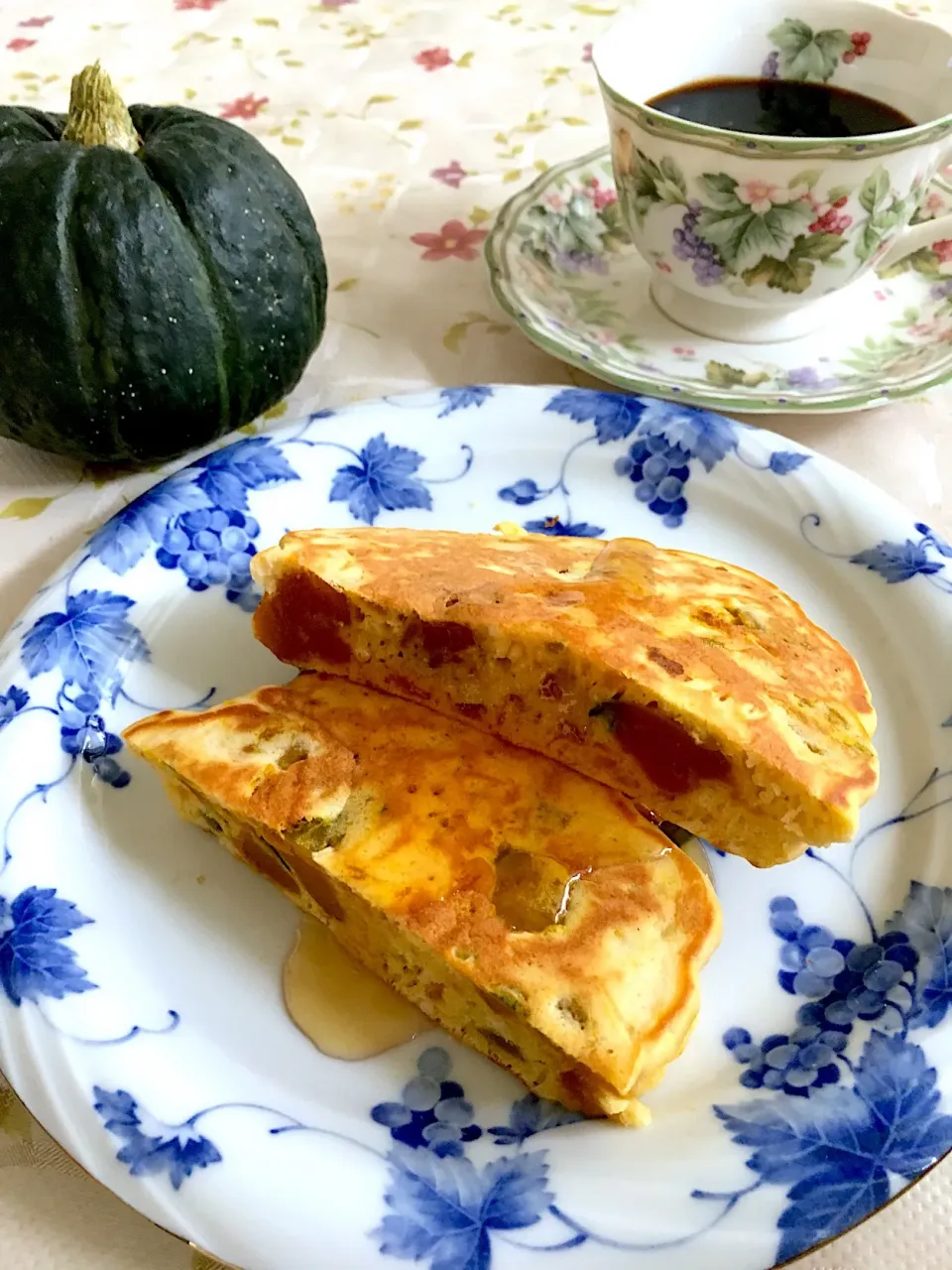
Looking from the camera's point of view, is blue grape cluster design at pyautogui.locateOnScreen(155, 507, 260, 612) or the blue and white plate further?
blue grape cluster design at pyautogui.locateOnScreen(155, 507, 260, 612)

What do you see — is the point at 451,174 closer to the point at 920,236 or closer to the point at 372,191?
the point at 372,191

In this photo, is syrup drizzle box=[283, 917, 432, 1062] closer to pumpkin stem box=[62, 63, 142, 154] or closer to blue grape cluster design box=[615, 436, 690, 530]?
blue grape cluster design box=[615, 436, 690, 530]

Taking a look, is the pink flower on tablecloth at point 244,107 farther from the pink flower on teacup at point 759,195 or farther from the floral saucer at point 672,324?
the pink flower on teacup at point 759,195

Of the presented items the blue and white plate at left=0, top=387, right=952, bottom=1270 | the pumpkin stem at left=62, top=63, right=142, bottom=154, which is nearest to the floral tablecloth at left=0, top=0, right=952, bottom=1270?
A: the blue and white plate at left=0, top=387, right=952, bottom=1270

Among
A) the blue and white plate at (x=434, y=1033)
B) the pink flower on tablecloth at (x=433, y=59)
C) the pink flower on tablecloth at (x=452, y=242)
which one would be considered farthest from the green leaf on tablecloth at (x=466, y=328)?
the pink flower on tablecloth at (x=433, y=59)

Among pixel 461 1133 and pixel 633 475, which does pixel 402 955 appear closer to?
pixel 461 1133

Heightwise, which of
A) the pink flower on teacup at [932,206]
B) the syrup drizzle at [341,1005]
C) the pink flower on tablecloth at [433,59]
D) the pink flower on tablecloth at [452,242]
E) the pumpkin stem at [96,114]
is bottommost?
the syrup drizzle at [341,1005]

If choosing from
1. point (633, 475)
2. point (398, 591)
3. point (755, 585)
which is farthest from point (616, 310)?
point (398, 591)
